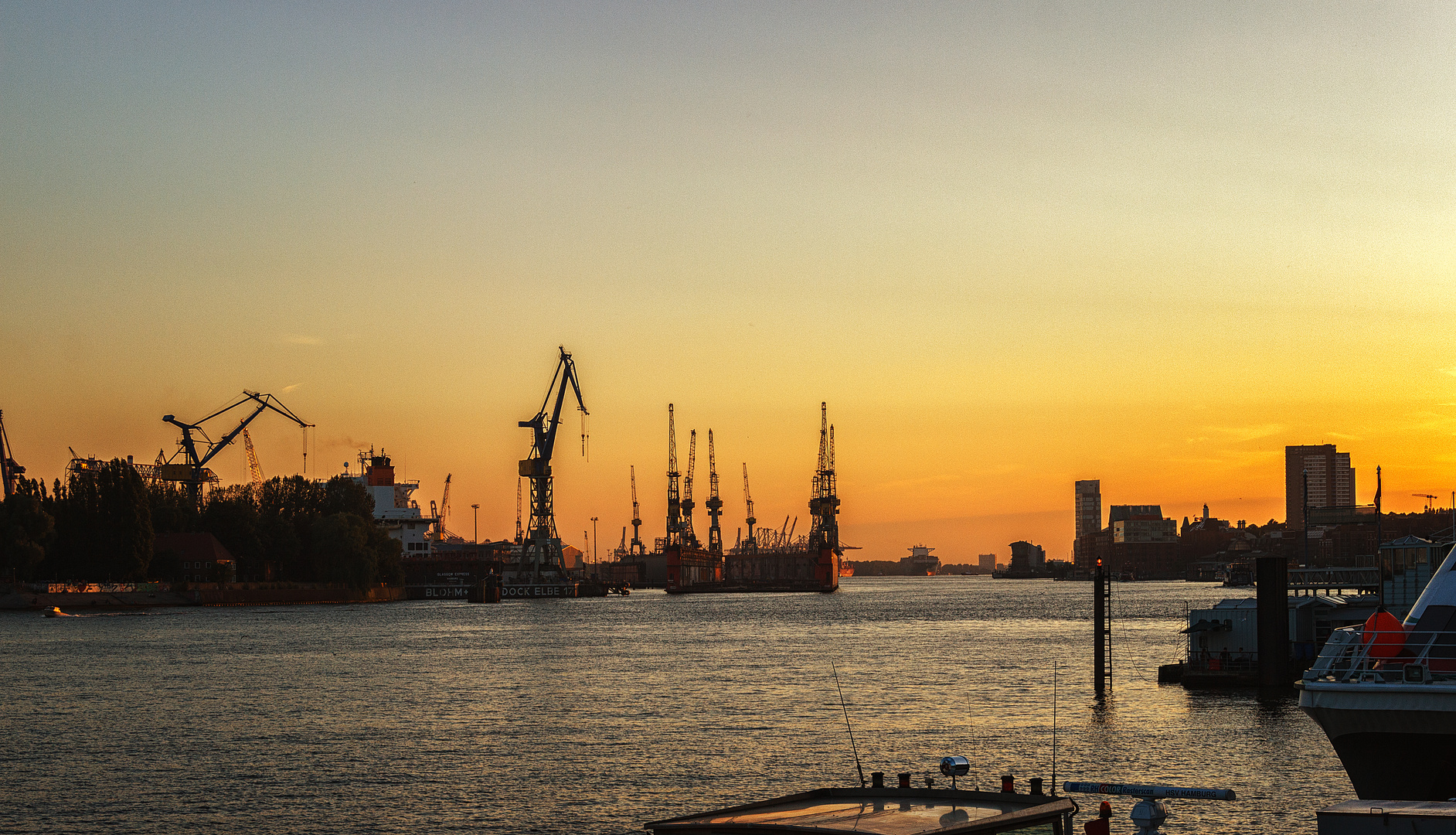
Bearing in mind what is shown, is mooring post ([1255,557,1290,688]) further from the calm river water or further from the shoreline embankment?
the shoreline embankment

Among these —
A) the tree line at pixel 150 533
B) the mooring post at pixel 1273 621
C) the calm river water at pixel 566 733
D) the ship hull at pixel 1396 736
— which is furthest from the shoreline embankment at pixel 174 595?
the ship hull at pixel 1396 736

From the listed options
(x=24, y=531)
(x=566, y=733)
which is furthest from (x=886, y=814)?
(x=24, y=531)

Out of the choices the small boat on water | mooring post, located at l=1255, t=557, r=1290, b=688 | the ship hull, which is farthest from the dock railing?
mooring post, located at l=1255, t=557, r=1290, b=688

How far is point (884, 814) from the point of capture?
18203 mm

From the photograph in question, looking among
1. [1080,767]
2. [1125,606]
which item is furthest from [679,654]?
[1125,606]

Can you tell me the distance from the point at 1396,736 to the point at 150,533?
6350 inches

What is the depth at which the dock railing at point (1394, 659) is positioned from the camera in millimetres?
22406

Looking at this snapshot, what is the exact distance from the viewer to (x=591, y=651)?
9744 centimetres

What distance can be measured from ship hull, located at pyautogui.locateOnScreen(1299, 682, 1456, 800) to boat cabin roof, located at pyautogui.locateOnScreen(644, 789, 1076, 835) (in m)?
6.22

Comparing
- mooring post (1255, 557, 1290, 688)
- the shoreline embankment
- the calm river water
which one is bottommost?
the shoreline embankment

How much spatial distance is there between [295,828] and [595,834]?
303 inches

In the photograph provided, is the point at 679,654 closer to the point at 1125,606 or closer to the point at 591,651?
the point at 591,651

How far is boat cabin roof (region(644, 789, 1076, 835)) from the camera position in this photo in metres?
16.6

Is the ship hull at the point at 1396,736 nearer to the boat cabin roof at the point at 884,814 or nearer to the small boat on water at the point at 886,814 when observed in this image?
the small boat on water at the point at 886,814
